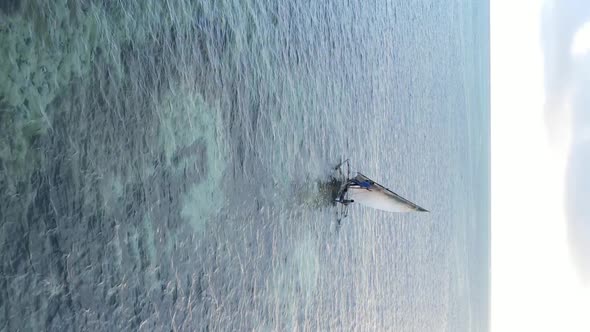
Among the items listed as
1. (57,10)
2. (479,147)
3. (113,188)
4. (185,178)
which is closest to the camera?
(57,10)

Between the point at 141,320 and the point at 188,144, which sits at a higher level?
the point at 188,144

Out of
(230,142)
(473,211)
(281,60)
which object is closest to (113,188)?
(230,142)

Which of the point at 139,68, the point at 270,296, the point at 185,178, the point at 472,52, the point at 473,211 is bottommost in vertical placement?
the point at 473,211

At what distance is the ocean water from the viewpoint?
1.57 meters

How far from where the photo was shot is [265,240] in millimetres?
2918

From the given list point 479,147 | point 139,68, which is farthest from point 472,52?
point 139,68

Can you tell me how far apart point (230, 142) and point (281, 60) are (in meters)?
0.86

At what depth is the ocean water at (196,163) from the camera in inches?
61.9

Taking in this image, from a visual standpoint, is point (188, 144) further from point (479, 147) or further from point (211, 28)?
point (479, 147)

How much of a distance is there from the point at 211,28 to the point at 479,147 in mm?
10493

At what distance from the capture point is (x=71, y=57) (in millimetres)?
1735

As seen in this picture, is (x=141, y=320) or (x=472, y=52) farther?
(x=472, y=52)

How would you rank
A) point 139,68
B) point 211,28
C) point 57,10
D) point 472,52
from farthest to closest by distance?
point 472,52
point 211,28
point 139,68
point 57,10

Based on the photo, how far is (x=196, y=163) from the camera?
7.74 ft
